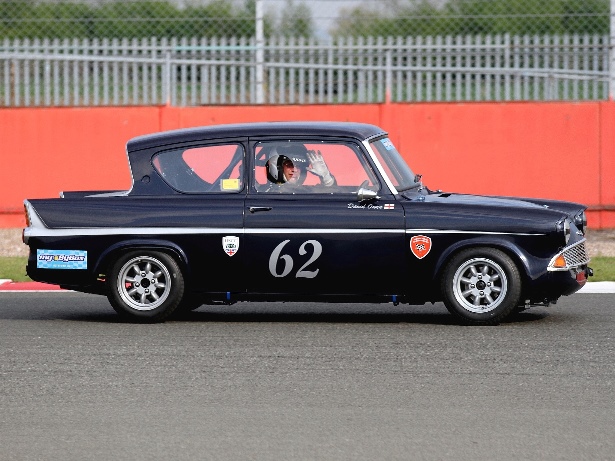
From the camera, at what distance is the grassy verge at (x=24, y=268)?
1311 cm

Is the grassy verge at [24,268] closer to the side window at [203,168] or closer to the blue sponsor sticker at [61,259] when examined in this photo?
the blue sponsor sticker at [61,259]

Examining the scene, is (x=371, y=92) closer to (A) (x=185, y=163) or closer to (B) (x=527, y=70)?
(B) (x=527, y=70)

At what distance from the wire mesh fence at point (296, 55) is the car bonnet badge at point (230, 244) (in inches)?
290

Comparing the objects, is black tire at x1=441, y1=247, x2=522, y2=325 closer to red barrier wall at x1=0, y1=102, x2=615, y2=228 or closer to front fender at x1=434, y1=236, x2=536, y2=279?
front fender at x1=434, y1=236, x2=536, y2=279

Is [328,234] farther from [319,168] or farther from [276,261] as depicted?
[319,168]

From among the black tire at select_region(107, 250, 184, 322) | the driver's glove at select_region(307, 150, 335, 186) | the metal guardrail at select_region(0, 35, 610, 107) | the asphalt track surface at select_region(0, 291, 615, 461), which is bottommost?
the asphalt track surface at select_region(0, 291, 615, 461)

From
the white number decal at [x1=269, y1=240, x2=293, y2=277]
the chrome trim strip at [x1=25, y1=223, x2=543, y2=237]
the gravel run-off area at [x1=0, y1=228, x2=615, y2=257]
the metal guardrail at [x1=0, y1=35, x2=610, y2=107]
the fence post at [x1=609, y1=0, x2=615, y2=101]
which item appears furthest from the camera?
the metal guardrail at [x1=0, y1=35, x2=610, y2=107]

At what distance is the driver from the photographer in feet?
32.7

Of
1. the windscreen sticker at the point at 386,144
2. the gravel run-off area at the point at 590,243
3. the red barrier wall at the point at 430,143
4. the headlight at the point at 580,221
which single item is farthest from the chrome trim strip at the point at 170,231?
the red barrier wall at the point at 430,143

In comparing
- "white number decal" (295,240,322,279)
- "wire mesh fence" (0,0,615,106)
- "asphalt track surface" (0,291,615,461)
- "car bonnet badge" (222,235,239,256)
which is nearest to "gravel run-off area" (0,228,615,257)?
"wire mesh fence" (0,0,615,106)

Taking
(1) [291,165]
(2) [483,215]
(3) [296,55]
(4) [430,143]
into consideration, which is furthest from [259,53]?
(2) [483,215]

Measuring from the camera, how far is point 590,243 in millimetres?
15922

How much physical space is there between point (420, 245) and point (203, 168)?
71.6 inches

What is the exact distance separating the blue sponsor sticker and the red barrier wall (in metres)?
6.98
